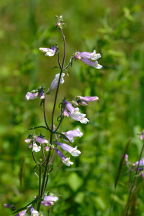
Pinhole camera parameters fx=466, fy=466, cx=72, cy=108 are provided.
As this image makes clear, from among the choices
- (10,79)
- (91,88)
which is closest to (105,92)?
(91,88)

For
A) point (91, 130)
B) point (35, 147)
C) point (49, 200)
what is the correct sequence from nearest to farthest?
point (35, 147), point (49, 200), point (91, 130)

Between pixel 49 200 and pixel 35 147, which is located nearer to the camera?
pixel 35 147

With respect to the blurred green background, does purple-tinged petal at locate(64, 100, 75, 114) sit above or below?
above

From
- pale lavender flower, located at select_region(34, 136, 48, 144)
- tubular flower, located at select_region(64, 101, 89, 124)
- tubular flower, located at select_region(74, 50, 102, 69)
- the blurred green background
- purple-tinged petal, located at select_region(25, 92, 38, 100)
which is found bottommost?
the blurred green background

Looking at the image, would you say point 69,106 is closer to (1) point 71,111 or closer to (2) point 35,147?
(1) point 71,111

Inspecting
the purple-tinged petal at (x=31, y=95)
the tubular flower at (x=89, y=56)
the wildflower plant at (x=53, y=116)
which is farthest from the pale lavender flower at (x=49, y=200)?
the tubular flower at (x=89, y=56)

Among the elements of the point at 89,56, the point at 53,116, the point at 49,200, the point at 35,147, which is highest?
the point at 89,56

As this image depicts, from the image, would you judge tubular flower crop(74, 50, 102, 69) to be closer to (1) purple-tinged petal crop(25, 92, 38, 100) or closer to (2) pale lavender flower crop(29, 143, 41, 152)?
(1) purple-tinged petal crop(25, 92, 38, 100)

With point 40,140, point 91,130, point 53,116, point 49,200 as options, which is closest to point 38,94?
point 53,116

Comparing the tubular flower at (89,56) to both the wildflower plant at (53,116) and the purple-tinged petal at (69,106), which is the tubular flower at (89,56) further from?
the purple-tinged petal at (69,106)

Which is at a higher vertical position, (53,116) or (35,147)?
(53,116)

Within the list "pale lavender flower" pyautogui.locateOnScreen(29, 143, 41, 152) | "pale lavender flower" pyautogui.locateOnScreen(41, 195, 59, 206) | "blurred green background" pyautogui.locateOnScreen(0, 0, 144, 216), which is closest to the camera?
"pale lavender flower" pyautogui.locateOnScreen(29, 143, 41, 152)

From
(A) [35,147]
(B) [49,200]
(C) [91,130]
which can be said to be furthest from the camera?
(C) [91,130]

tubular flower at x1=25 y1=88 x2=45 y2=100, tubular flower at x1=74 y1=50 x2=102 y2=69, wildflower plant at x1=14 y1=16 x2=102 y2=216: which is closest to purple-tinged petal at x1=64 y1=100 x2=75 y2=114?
wildflower plant at x1=14 y1=16 x2=102 y2=216
